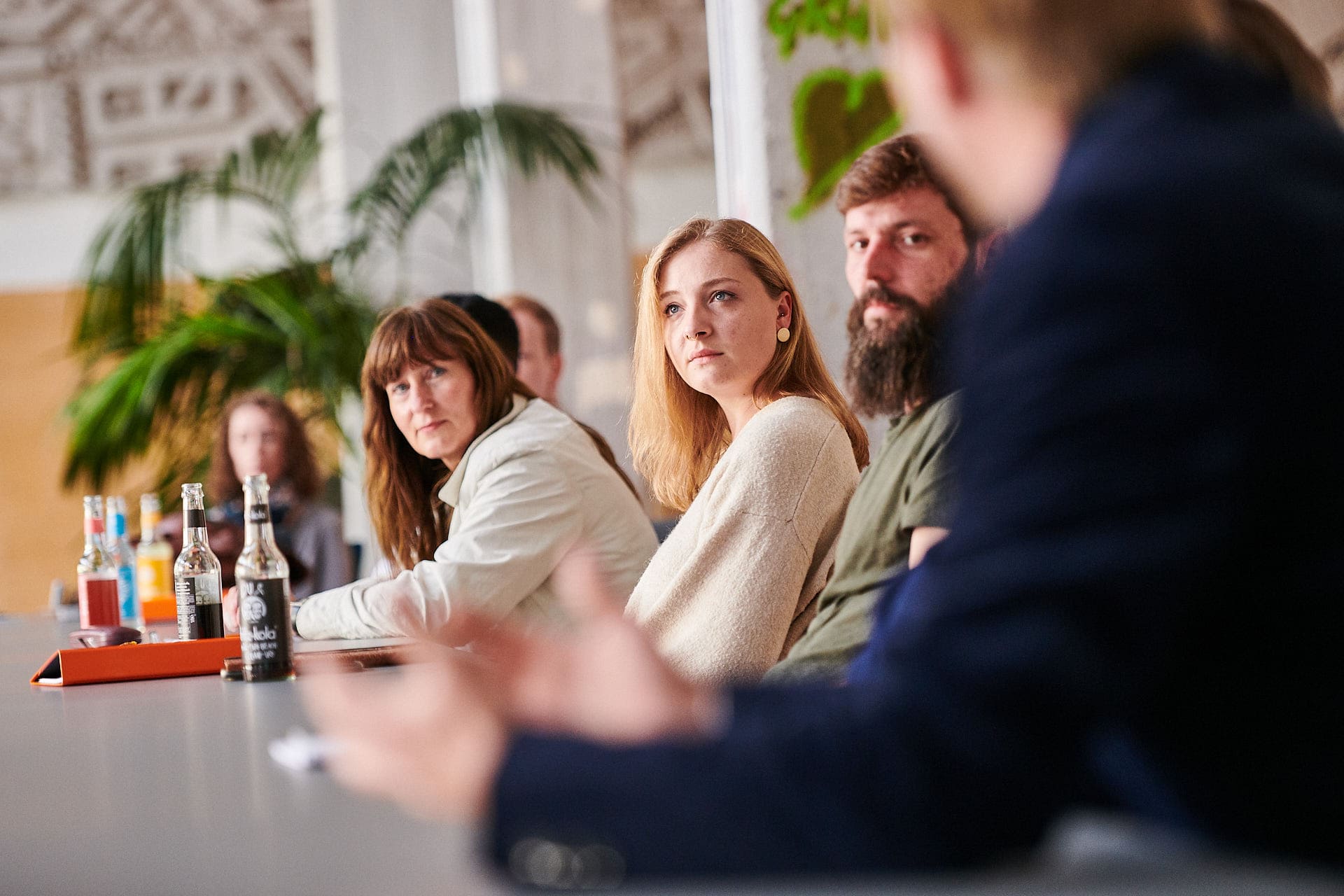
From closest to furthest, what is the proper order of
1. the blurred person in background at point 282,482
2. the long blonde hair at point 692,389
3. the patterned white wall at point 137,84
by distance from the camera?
1. the long blonde hair at point 692,389
2. the blurred person in background at point 282,482
3. the patterned white wall at point 137,84

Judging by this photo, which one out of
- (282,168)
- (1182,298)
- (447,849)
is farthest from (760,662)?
(282,168)

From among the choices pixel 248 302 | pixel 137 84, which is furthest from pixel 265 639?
pixel 137 84

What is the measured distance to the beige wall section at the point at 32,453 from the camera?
27.0 ft

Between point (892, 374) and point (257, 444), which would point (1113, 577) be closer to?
point (892, 374)

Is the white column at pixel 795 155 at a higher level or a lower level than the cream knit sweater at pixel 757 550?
higher

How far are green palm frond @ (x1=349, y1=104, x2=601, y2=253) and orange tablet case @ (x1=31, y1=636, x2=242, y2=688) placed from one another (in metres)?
3.11

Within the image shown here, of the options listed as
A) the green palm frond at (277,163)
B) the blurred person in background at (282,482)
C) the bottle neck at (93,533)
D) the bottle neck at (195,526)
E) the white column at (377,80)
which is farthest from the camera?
the white column at (377,80)

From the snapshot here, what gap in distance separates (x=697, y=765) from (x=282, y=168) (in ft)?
16.3

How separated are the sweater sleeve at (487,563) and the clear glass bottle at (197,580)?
0.77 ft

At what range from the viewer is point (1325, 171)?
60 cm

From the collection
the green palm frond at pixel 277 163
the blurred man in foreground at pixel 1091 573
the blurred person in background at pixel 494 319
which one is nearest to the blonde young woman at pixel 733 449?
the blurred person in background at pixel 494 319

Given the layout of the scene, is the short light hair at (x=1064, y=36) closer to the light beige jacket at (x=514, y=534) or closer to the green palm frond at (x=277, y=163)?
the light beige jacket at (x=514, y=534)

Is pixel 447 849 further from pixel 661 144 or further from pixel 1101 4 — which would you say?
pixel 661 144

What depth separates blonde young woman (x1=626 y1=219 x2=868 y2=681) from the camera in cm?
183
